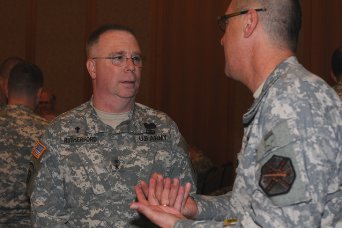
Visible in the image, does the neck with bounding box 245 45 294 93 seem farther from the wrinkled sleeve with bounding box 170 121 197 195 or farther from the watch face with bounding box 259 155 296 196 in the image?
the wrinkled sleeve with bounding box 170 121 197 195

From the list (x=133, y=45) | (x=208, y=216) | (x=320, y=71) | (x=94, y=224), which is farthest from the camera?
(x=320, y=71)

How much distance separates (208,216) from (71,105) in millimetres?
5487

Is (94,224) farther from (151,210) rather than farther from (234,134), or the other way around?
(234,134)

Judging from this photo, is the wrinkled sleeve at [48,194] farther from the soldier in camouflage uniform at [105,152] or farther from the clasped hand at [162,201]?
the clasped hand at [162,201]

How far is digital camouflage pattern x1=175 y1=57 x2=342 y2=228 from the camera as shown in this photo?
134cm

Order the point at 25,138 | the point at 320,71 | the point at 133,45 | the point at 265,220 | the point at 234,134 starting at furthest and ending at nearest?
the point at 234,134 < the point at 320,71 < the point at 25,138 < the point at 133,45 < the point at 265,220

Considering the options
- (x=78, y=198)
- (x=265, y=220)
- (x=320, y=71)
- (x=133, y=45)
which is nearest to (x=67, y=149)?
(x=78, y=198)

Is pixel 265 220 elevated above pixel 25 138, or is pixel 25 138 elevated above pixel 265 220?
pixel 265 220

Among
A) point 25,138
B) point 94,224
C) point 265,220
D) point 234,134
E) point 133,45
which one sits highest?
point 133,45

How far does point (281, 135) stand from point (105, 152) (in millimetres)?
1394

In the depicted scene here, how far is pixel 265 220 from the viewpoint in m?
1.36

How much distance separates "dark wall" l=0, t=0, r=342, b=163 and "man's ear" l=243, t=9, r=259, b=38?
18.1 feet

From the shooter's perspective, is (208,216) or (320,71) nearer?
(208,216)

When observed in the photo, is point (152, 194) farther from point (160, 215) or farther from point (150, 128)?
point (150, 128)
